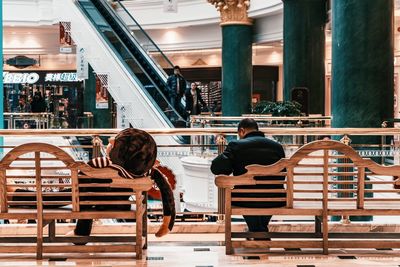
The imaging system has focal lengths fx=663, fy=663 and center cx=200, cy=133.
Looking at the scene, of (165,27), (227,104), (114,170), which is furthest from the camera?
(165,27)

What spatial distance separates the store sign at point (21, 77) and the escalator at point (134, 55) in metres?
8.57

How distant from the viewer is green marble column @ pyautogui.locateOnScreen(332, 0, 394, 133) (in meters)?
9.10

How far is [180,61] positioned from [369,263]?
23984 mm

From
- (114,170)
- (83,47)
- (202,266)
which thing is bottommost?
(202,266)

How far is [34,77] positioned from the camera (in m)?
28.2

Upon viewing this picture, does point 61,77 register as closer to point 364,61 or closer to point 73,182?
point 364,61

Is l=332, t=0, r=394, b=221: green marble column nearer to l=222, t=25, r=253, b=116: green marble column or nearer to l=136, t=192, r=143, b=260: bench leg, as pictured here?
l=136, t=192, r=143, b=260: bench leg

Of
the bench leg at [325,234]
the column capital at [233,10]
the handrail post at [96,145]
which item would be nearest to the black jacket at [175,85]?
the column capital at [233,10]

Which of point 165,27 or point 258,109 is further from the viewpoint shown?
point 165,27

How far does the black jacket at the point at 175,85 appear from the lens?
16953mm

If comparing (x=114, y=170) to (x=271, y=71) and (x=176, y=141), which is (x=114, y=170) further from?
(x=271, y=71)

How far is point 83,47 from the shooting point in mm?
16484

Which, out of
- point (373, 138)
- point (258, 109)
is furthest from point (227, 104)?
point (373, 138)

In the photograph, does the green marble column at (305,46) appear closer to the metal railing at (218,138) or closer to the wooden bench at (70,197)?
the metal railing at (218,138)
